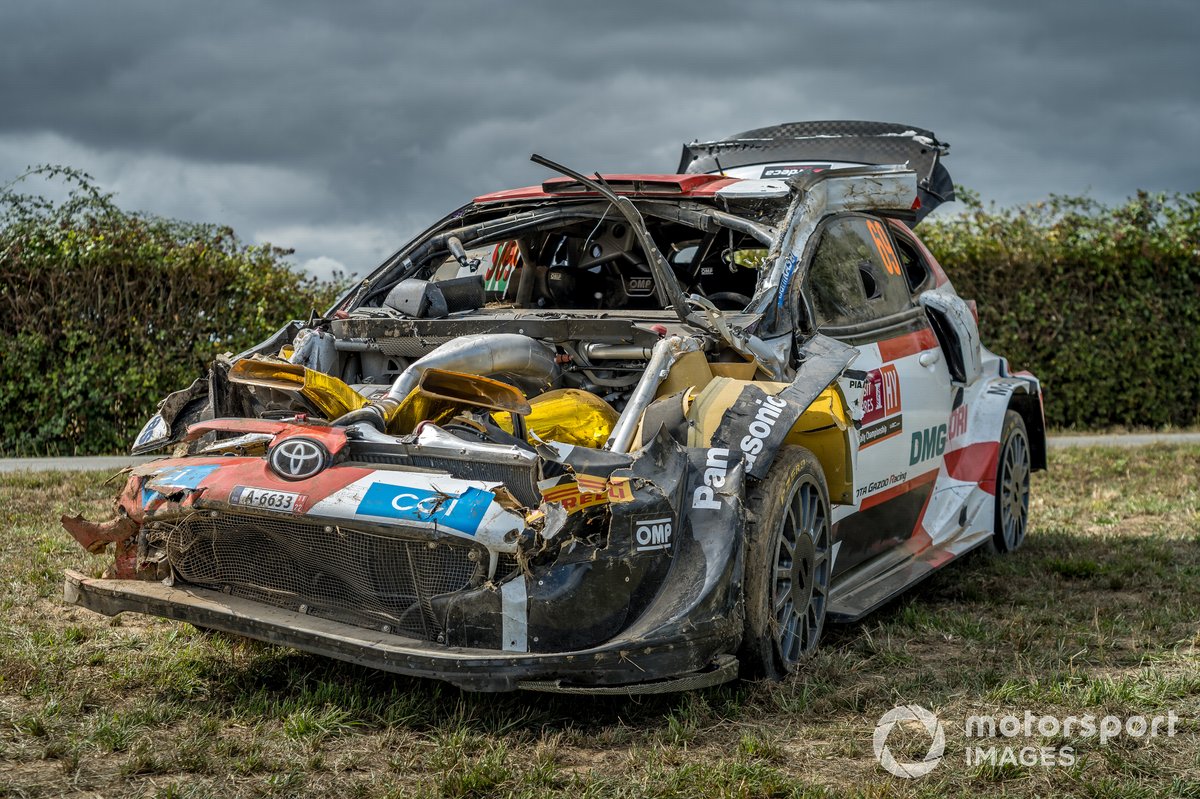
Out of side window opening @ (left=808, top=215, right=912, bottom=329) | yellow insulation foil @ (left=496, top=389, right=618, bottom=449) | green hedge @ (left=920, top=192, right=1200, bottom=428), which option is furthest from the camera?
green hedge @ (left=920, top=192, right=1200, bottom=428)

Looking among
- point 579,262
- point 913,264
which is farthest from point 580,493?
point 913,264

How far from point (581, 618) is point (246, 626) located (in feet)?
3.55

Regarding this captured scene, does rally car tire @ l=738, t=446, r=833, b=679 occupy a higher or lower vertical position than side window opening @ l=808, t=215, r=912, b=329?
lower

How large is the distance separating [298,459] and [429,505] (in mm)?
546

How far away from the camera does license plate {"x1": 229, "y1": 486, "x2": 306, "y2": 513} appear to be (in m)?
3.95

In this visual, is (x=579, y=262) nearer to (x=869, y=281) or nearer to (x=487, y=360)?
(x=869, y=281)

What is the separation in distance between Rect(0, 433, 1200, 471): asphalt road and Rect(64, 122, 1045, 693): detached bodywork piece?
16.8ft

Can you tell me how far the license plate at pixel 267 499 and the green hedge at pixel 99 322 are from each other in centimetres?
764

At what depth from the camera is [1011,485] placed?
7387 millimetres

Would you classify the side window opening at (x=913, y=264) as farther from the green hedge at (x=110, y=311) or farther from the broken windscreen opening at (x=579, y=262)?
the green hedge at (x=110, y=311)

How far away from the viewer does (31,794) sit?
342cm

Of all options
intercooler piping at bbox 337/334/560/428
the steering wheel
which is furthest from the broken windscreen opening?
intercooler piping at bbox 337/334/560/428

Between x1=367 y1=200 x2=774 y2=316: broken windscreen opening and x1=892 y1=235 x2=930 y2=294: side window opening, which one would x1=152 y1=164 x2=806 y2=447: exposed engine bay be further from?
x1=892 y1=235 x2=930 y2=294: side window opening

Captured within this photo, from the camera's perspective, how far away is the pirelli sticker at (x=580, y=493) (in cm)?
382
